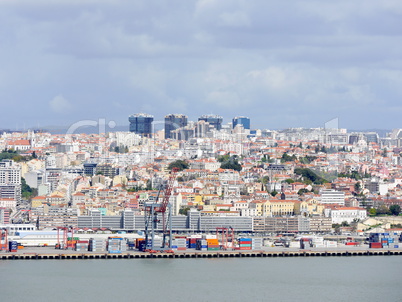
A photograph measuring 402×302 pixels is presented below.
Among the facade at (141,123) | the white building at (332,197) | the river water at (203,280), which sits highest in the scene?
the facade at (141,123)

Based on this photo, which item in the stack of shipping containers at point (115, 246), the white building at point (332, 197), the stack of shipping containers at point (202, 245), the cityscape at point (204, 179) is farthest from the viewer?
the white building at point (332, 197)

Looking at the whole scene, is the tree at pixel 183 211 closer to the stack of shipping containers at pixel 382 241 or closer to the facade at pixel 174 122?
the stack of shipping containers at pixel 382 241

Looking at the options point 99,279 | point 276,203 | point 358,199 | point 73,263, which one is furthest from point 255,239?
point 358,199

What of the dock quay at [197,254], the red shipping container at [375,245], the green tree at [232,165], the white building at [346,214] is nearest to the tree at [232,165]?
the green tree at [232,165]

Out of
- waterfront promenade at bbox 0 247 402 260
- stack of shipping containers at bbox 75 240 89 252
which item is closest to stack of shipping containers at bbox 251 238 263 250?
waterfront promenade at bbox 0 247 402 260

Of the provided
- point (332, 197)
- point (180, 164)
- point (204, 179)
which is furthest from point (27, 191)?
point (332, 197)

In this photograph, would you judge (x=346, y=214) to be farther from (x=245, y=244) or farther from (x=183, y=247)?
(x=183, y=247)
